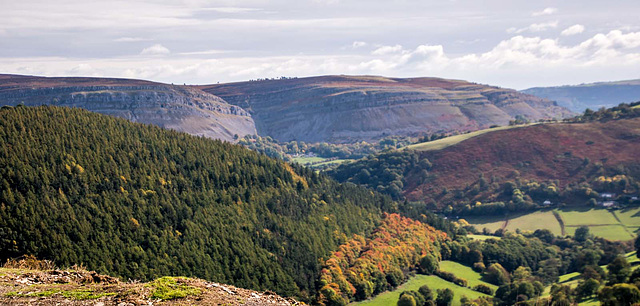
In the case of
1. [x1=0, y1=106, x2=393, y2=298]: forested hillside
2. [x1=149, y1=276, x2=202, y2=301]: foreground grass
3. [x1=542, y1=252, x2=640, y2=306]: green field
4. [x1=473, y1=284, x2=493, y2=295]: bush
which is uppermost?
[x1=149, y1=276, x2=202, y2=301]: foreground grass

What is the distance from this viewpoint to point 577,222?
17550cm

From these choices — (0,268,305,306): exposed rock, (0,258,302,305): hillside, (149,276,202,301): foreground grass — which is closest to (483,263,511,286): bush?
(0,268,305,306): exposed rock

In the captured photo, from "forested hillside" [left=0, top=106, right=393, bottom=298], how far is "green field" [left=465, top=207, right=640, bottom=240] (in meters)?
76.9

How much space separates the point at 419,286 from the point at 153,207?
55.3 metres

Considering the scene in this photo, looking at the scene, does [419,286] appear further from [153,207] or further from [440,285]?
[153,207]

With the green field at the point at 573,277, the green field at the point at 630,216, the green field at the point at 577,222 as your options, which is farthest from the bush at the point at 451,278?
the green field at the point at 630,216

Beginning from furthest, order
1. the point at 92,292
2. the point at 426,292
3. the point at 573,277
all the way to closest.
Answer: the point at 573,277, the point at 426,292, the point at 92,292

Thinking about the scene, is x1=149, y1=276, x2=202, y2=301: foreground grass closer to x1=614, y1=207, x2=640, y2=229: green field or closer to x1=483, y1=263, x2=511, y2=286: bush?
x1=483, y1=263, x2=511, y2=286: bush

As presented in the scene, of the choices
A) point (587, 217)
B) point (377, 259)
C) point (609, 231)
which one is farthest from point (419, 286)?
point (587, 217)

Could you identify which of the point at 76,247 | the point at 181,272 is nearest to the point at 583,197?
the point at 181,272

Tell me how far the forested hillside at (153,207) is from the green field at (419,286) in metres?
13.0

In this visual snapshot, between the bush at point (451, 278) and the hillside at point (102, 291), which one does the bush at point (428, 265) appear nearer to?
the bush at point (451, 278)

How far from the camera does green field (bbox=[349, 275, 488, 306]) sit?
9862cm

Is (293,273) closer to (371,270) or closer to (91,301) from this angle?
(371,270)
